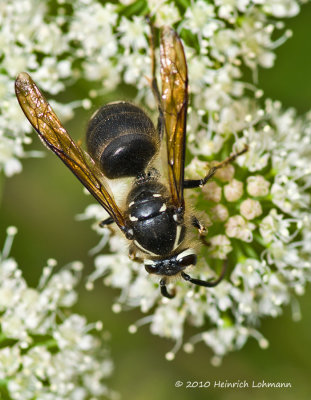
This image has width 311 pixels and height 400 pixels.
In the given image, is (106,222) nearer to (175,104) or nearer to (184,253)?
(184,253)

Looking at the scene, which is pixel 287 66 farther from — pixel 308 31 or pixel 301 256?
pixel 301 256

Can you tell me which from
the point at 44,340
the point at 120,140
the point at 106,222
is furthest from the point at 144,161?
the point at 44,340

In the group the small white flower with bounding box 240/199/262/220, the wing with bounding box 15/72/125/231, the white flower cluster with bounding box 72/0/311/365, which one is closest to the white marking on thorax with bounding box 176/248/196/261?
the wing with bounding box 15/72/125/231

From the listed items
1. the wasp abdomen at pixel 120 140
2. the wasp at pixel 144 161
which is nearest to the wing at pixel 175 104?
the wasp at pixel 144 161

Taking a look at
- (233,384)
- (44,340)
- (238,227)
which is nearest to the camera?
(238,227)

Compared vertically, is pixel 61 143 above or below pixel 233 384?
above

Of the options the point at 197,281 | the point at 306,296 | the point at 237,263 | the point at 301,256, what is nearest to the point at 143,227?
the point at 197,281

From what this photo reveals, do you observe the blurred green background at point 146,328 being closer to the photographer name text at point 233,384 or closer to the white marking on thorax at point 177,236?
the photographer name text at point 233,384
